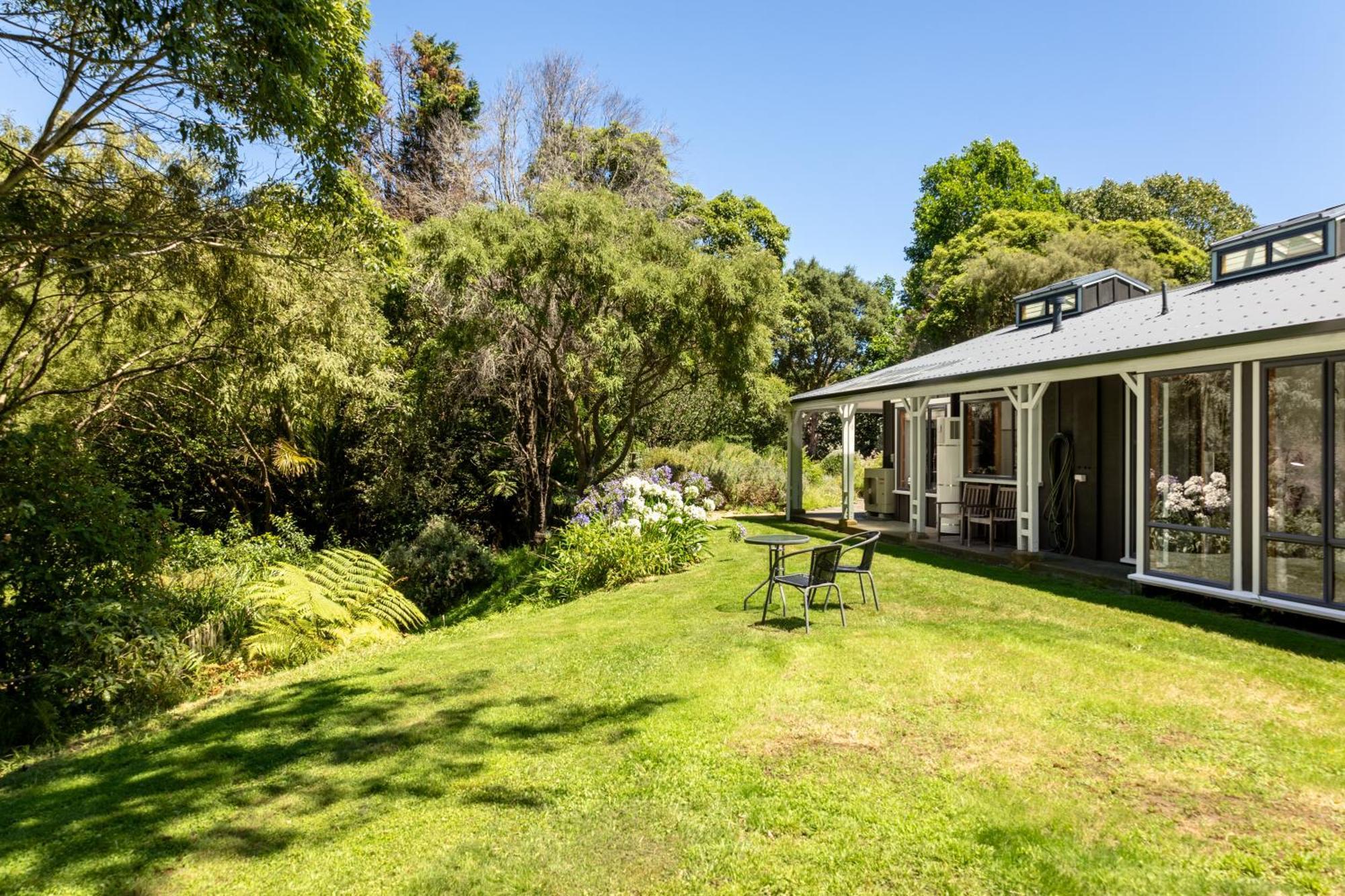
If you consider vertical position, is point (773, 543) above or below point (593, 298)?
below

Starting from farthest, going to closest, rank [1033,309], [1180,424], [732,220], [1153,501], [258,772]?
[732,220] < [1033,309] < [1153,501] < [1180,424] < [258,772]

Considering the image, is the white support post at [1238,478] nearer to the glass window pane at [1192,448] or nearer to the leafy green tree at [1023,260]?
the glass window pane at [1192,448]

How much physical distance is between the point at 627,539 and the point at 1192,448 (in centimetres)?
705

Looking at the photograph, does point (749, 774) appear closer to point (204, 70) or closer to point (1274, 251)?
point (204, 70)

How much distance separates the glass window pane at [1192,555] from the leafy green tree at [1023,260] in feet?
65.2

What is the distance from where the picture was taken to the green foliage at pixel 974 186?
39031 millimetres

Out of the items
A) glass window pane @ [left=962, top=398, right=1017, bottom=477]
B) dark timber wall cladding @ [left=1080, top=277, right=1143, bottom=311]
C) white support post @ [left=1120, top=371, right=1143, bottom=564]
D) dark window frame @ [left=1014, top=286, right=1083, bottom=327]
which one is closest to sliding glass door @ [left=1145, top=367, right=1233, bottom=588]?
white support post @ [left=1120, top=371, right=1143, bottom=564]

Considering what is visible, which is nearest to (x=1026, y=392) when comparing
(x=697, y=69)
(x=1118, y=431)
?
(x=1118, y=431)

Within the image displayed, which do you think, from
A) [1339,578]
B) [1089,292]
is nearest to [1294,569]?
[1339,578]

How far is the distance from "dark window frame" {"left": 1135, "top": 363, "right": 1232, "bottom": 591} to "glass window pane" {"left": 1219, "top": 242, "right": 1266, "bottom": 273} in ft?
10.9

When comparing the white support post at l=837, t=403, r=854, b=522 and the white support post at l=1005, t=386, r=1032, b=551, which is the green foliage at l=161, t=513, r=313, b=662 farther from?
the white support post at l=1005, t=386, r=1032, b=551

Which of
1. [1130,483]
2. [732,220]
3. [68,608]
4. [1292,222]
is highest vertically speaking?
[732,220]

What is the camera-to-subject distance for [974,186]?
39312 millimetres

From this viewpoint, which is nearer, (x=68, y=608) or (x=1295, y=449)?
(x=68, y=608)
